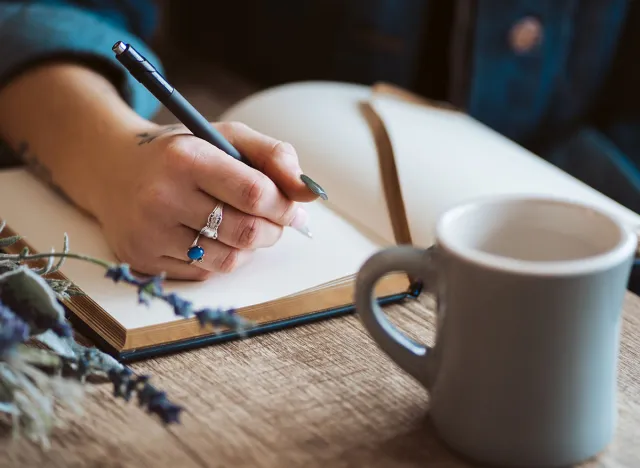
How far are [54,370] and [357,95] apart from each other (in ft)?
1.65

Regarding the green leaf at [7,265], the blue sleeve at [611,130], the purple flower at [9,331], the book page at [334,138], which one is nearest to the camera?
the purple flower at [9,331]

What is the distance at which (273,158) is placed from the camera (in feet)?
2.00

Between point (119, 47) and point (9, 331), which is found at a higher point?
point (119, 47)

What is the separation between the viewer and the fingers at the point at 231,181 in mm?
571

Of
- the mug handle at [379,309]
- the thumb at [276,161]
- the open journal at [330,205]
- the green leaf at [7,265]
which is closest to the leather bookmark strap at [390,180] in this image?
the open journal at [330,205]

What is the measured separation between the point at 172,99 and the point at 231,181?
0.07 meters

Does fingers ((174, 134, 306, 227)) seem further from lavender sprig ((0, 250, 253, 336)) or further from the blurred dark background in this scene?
the blurred dark background

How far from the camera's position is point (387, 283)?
2.02 ft

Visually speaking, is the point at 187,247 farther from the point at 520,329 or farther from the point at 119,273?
the point at 520,329

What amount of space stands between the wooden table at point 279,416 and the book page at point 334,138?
0.52 ft

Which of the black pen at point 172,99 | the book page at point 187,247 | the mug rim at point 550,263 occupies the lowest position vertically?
the book page at point 187,247

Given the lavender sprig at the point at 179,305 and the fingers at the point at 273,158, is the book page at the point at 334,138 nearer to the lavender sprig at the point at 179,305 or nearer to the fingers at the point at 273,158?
the fingers at the point at 273,158

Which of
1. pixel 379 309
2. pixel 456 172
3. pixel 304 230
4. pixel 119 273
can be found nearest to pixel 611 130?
pixel 456 172

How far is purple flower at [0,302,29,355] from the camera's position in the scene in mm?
389
